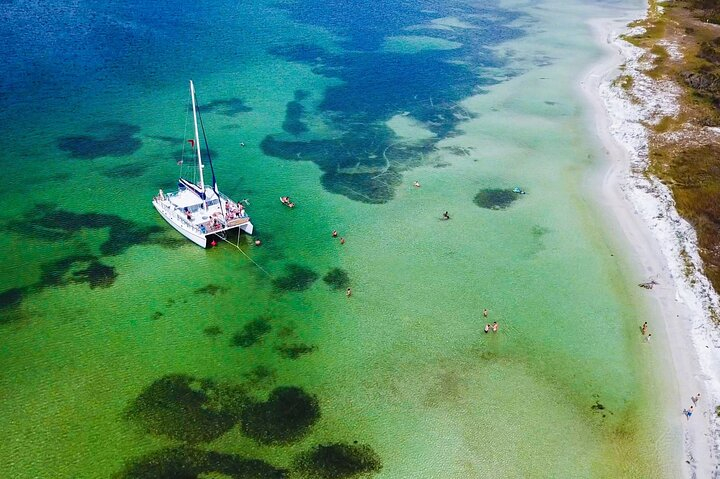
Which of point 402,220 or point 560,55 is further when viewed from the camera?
point 560,55

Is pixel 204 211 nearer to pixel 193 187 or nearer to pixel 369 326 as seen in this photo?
pixel 193 187

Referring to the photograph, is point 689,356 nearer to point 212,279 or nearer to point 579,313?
point 579,313

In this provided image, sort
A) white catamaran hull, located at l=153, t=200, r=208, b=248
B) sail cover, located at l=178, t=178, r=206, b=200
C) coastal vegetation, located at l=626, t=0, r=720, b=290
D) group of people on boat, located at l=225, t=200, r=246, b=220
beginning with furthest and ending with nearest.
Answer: coastal vegetation, located at l=626, t=0, r=720, b=290 → sail cover, located at l=178, t=178, r=206, b=200 → group of people on boat, located at l=225, t=200, r=246, b=220 → white catamaran hull, located at l=153, t=200, r=208, b=248

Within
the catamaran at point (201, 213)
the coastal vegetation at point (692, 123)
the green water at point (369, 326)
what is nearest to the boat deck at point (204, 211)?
the catamaran at point (201, 213)

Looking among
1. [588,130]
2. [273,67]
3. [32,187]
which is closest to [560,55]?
[588,130]

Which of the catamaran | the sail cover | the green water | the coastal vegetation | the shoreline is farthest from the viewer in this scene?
the coastal vegetation

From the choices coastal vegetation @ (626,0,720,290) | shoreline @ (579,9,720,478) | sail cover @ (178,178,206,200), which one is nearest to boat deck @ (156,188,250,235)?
sail cover @ (178,178,206,200)

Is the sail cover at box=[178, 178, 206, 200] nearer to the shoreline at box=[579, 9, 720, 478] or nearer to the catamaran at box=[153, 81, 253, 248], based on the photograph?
the catamaran at box=[153, 81, 253, 248]
